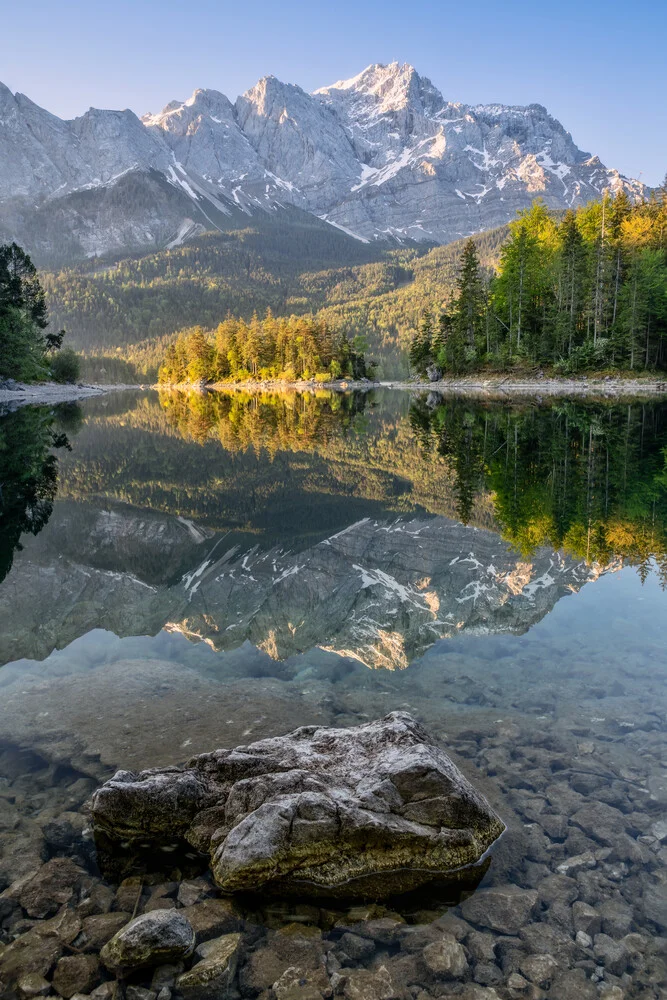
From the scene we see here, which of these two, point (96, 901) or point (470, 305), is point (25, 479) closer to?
point (96, 901)

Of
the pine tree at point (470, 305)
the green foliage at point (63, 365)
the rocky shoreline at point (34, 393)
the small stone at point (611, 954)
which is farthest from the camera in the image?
the green foliage at point (63, 365)

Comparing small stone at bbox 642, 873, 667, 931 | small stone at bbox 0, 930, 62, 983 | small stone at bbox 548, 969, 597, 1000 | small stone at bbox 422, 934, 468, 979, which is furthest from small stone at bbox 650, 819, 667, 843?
small stone at bbox 0, 930, 62, 983

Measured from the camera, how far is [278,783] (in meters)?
6.65

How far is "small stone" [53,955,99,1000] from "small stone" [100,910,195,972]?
0.35ft

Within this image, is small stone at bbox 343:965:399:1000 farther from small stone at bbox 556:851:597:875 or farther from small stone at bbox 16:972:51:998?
small stone at bbox 16:972:51:998

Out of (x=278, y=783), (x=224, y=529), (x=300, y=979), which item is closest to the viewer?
(x=300, y=979)

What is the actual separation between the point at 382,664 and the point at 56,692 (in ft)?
17.9

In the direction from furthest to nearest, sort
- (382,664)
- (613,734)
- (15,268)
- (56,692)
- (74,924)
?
(15,268) < (382,664) < (56,692) < (613,734) < (74,924)

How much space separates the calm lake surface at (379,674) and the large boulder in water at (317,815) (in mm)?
285

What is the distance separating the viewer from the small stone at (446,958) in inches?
202

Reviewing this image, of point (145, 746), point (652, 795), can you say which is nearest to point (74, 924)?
point (145, 746)

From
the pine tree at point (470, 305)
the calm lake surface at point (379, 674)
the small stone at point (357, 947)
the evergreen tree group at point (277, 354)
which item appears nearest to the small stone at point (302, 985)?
the calm lake surface at point (379, 674)

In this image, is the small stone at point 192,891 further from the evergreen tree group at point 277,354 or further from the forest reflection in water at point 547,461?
the evergreen tree group at point 277,354

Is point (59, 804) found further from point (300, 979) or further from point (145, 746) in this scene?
point (300, 979)
